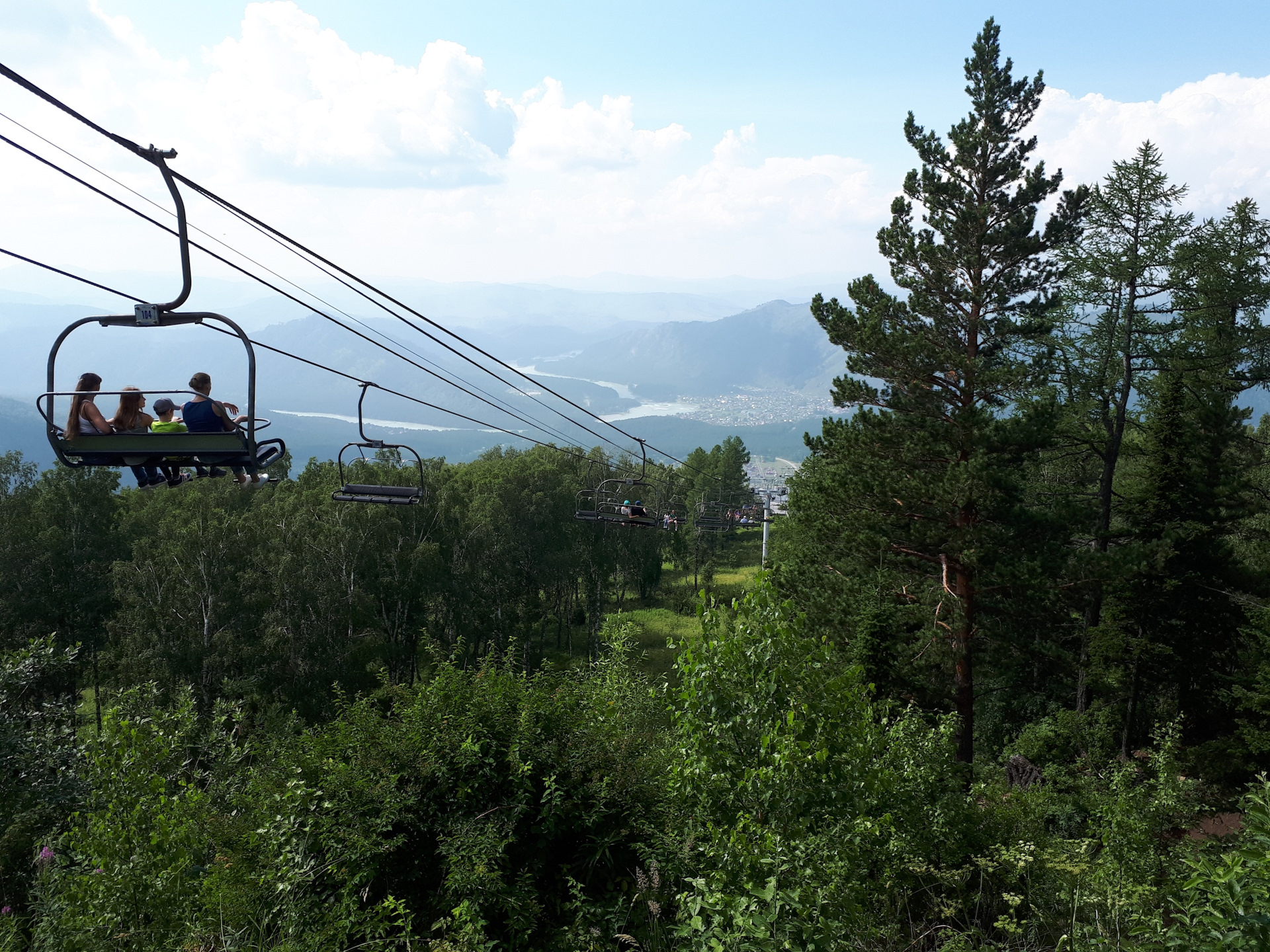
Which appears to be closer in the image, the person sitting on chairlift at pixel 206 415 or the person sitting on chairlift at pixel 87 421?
the person sitting on chairlift at pixel 87 421

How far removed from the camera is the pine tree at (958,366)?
60.4 ft

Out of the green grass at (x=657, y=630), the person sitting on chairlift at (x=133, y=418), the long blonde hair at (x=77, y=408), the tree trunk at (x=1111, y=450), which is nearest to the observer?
the long blonde hair at (x=77, y=408)

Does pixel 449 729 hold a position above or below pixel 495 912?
above

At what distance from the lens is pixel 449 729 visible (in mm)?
10227

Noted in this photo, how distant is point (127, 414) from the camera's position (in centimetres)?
807

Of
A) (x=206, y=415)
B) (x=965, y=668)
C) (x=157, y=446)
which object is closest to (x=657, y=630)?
(x=965, y=668)

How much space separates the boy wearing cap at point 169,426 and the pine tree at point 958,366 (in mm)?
14573

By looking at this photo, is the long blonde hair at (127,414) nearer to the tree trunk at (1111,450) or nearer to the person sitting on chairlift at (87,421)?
the person sitting on chairlift at (87,421)

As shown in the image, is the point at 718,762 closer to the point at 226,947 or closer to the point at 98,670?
the point at 226,947

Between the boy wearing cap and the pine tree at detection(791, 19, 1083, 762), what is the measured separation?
47.8 ft

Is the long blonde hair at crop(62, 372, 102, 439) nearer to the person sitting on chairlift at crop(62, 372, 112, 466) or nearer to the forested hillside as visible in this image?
the person sitting on chairlift at crop(62, 372, 112, 466)

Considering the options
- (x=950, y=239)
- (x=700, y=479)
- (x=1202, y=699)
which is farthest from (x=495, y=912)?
(x=700, y=479)

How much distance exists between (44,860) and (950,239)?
2298cm

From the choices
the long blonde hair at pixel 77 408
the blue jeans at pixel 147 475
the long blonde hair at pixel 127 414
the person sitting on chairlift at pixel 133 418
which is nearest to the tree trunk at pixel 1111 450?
the blue jeans at pixel 147 475
